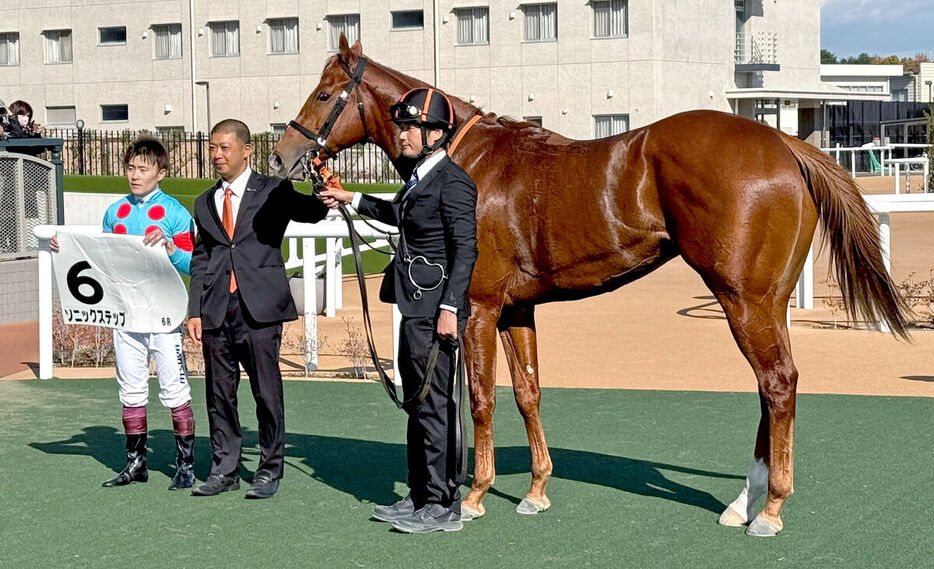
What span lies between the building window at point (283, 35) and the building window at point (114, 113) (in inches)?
230

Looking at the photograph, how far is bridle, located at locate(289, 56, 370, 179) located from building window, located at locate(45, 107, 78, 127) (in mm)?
39481

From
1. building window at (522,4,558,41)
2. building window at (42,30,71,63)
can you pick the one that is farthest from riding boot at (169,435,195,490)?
building window at (42,30,71,63)

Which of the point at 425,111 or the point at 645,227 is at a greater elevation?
the point at 425,111

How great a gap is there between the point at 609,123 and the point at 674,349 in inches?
1085

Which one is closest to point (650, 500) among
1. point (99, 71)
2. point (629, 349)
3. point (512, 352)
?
point (512, 352)

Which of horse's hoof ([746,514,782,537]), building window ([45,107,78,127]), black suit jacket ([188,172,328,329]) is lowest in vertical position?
horse's hoof ([746,514,782,537])

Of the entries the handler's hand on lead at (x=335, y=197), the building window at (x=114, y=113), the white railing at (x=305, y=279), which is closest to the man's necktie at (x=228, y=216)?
the handler's hand on lead at (x=335, y=197)

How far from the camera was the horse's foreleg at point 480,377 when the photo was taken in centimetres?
552

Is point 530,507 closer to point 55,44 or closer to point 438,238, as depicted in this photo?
point 438,238

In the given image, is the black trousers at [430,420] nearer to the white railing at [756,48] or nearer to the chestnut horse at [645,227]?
the chestnut horse at [645,227]

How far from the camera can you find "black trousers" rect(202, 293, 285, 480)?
19.2 ft

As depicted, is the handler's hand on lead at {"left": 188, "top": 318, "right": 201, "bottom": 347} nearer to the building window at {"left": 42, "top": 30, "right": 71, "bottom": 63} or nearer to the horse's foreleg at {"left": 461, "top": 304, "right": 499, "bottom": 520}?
the horse's foreleg at {"left": 461, "top": 304, "right": 499, "bottom": 520}

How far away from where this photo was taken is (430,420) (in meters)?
5.33

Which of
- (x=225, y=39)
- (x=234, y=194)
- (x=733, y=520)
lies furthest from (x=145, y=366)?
(x=225, y=39)
